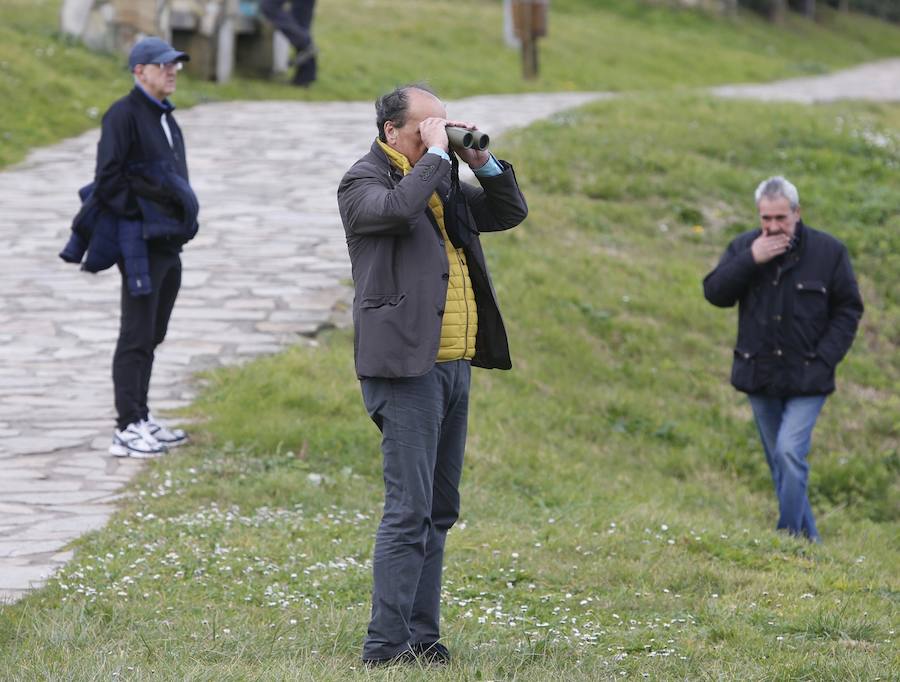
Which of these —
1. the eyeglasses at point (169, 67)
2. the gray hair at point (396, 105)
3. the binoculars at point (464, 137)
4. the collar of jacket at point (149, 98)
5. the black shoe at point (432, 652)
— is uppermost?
the gray hair at point (396, 105)

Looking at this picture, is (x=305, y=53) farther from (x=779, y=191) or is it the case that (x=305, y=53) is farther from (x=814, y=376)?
(x=814, y=376)

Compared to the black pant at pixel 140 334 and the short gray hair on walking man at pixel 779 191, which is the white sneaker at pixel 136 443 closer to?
the black pant at pixel 140 334

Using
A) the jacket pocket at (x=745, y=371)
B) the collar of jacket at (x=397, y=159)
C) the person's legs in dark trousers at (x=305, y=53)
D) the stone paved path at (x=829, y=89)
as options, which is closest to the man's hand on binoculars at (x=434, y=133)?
the collar of jacket at (x=397, y=159)

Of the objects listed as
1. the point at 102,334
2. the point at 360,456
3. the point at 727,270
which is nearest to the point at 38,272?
the point at 102,334

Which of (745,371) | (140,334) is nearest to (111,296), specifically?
(140,334)

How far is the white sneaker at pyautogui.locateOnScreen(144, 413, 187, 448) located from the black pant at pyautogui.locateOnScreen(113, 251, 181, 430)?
80 millimetres

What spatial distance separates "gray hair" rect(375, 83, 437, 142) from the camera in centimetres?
491

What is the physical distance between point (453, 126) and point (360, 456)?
3741mm

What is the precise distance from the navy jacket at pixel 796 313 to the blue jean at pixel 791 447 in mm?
126

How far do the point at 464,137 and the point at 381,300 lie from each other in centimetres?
61

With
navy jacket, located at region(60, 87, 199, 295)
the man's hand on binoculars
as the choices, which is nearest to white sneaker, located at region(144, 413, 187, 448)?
navy jacket, located at region(60, 87, 199, 295)

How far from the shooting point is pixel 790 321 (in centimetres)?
815

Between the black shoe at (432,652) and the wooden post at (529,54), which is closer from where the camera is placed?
the black shoe at (432,652)

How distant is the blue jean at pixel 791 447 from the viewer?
799cm
